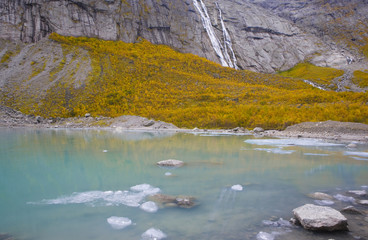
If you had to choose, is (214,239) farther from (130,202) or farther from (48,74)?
(48,74)

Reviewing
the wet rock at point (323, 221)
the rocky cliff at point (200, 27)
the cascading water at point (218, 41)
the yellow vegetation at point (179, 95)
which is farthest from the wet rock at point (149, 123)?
the cascading water at point (218, 41)

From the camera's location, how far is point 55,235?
4.56 m

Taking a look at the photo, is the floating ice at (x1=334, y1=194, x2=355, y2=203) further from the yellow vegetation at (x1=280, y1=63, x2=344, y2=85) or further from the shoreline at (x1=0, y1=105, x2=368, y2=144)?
the yellow vegetation at (x1=280, y1=63, x2=344, y2=85)

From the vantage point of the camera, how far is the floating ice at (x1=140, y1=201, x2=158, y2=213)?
5648 mm

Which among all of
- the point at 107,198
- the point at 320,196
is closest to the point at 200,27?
the point at 320,196

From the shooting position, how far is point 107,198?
6.48m

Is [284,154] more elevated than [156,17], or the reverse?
[156,17]

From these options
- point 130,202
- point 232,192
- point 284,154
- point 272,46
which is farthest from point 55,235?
point 272,46

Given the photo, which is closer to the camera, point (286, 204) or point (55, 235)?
point (55, 235)

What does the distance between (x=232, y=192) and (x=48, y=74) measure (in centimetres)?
4425

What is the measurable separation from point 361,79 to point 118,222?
7148 centimetres

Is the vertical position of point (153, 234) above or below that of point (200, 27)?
below

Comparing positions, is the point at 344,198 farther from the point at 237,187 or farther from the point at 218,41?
the point at 218,41

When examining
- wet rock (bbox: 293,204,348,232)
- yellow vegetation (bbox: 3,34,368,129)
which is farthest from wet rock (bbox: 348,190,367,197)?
yellow vegetation (bbox: 3,34,368,129)
